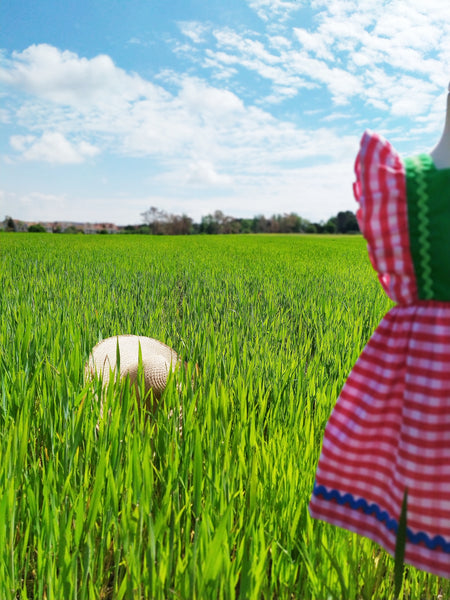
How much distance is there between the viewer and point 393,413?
0.96m

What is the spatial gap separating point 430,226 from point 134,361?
57.1 inches

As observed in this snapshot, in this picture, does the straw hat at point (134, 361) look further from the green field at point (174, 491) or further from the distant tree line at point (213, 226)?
the distant tree line at point (213, 226)

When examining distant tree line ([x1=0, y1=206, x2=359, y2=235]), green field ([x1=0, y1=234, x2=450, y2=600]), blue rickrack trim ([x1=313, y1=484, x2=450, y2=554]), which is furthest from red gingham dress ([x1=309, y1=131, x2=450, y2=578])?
distant tree line ([x1=0, y1=206, x2=359, y2=235])

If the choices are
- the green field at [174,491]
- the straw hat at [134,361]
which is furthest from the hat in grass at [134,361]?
the green field at [174,491]

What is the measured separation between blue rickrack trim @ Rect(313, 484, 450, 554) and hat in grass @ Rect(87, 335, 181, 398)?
96 cm

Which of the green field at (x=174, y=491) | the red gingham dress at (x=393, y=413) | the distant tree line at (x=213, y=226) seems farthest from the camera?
the distant tree line at (x=213, y=226)

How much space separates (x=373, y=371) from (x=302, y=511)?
0.47 meters

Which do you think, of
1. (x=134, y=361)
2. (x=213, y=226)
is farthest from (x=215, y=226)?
(x=134, y=361)

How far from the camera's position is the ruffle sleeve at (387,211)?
929 mm

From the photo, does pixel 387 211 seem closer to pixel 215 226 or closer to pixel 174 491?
pixel 174 491

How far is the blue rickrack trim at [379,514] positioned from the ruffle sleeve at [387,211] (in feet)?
1.40

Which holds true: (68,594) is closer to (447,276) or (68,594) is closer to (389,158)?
(447,276)

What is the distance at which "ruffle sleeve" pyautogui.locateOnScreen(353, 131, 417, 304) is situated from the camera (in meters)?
0.93

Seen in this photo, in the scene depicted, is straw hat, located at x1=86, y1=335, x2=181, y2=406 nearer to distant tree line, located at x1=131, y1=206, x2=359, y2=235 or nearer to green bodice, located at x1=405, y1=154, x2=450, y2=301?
green bodice, located at x1=405, y1=154, x2=450, y2=301
